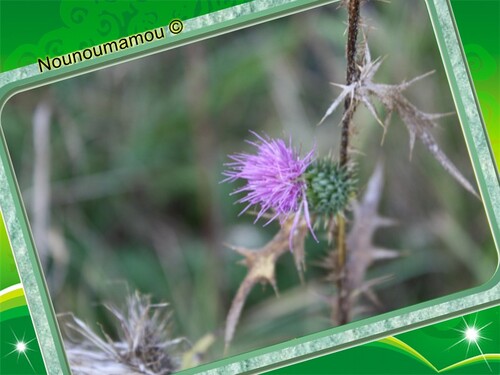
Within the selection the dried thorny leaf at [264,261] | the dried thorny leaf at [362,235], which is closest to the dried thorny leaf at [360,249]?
the dried thorny leaf at [362,235]

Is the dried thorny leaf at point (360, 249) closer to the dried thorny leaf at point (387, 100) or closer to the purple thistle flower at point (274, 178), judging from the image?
the purple thistle flower at point (274, 178)

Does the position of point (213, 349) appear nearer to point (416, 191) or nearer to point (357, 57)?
point (416, 191)

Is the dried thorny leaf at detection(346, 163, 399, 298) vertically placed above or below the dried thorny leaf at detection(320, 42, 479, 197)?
below

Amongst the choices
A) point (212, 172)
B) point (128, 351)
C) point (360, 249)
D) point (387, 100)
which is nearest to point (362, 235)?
point (360, 249)

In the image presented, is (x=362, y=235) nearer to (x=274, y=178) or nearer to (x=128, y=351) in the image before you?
(x=274, y=178)

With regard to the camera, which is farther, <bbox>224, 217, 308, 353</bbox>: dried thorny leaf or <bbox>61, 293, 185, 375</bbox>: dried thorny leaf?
<bbox>61, 293, 185, 375</bbox>: dried thorny leaf

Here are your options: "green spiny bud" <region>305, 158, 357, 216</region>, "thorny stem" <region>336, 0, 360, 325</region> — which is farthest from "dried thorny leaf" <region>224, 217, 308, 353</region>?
"thorny stem" <region>336, 0, 360, 325</region>

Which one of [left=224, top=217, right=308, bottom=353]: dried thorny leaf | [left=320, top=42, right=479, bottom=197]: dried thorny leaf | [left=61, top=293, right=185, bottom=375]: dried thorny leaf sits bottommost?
[left=61, top=293, right=185, bottom=375]: dried thorny leaf

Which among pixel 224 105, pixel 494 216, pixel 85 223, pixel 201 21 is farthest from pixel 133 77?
pixel 494 216

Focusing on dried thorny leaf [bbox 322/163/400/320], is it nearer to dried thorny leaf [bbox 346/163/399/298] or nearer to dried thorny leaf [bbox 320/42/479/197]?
dried thorny leaf [bbox 346/163/399/298]
